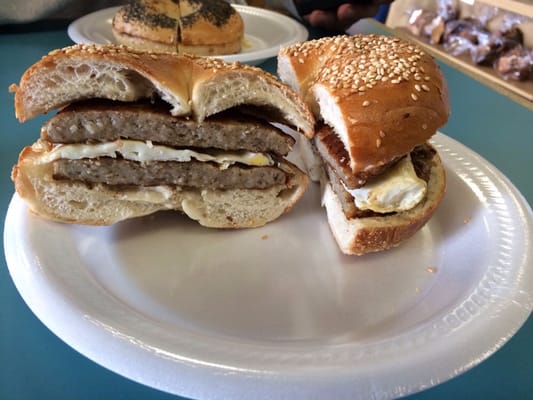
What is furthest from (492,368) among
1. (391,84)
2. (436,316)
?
(391,84)

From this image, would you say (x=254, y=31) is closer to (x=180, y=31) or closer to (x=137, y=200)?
(x=180, y=31)

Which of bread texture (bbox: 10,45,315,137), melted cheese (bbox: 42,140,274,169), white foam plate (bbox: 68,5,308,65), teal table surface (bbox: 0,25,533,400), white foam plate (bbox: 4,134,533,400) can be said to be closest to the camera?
white foam plate (bbox: 4,134,533,400)

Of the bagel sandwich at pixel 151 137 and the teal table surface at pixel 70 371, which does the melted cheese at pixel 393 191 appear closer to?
the bagel sandwich at pixel 151 137

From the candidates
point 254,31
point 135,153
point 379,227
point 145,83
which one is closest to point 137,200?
point 135,153

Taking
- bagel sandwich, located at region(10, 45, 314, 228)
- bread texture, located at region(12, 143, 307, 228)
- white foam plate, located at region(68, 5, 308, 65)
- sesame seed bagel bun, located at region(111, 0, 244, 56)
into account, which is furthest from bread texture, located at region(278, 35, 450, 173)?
sesame seed bagel bun, located at region(111, 0, 244, 56)

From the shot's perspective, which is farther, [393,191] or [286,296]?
[393,191]

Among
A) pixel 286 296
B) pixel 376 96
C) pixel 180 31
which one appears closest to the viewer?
pixel 286 296

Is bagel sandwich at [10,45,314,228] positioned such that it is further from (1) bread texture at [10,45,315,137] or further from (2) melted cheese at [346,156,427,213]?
(2) melted cheese at [346,156,427,213]

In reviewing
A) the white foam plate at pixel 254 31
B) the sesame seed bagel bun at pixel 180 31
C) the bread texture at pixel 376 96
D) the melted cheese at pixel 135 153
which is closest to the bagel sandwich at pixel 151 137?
the melted cheese at pixel 135 153
